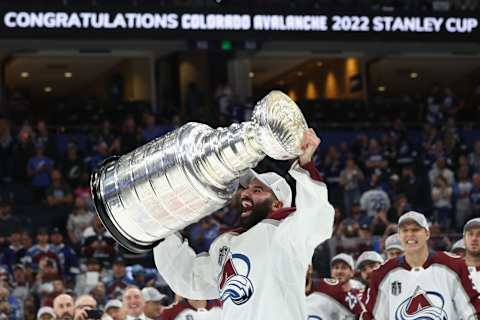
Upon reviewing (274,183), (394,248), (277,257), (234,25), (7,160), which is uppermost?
(234,25)

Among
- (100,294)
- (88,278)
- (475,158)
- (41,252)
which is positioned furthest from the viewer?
(475,158)

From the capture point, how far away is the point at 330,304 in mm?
8195

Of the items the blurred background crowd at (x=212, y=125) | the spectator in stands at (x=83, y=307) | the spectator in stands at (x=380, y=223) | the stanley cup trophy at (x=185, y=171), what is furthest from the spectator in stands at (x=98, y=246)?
the stanley cup trophy at (x=185, y=171)

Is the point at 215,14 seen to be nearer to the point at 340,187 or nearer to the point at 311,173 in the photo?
the point at 340,187

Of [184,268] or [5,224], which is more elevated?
[184,268]

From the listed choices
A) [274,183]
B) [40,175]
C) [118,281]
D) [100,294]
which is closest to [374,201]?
[40,175]

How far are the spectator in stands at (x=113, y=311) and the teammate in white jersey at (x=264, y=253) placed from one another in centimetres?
387

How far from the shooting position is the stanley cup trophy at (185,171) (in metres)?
4.91

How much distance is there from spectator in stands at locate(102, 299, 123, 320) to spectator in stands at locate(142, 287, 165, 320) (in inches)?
8.7

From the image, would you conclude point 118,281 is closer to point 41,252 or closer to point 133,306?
point 41,252

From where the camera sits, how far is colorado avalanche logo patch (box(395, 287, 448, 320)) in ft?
23.3

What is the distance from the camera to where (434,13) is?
68.9 feet

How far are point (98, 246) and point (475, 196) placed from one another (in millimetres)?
5945

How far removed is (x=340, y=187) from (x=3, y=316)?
25.2 feet
